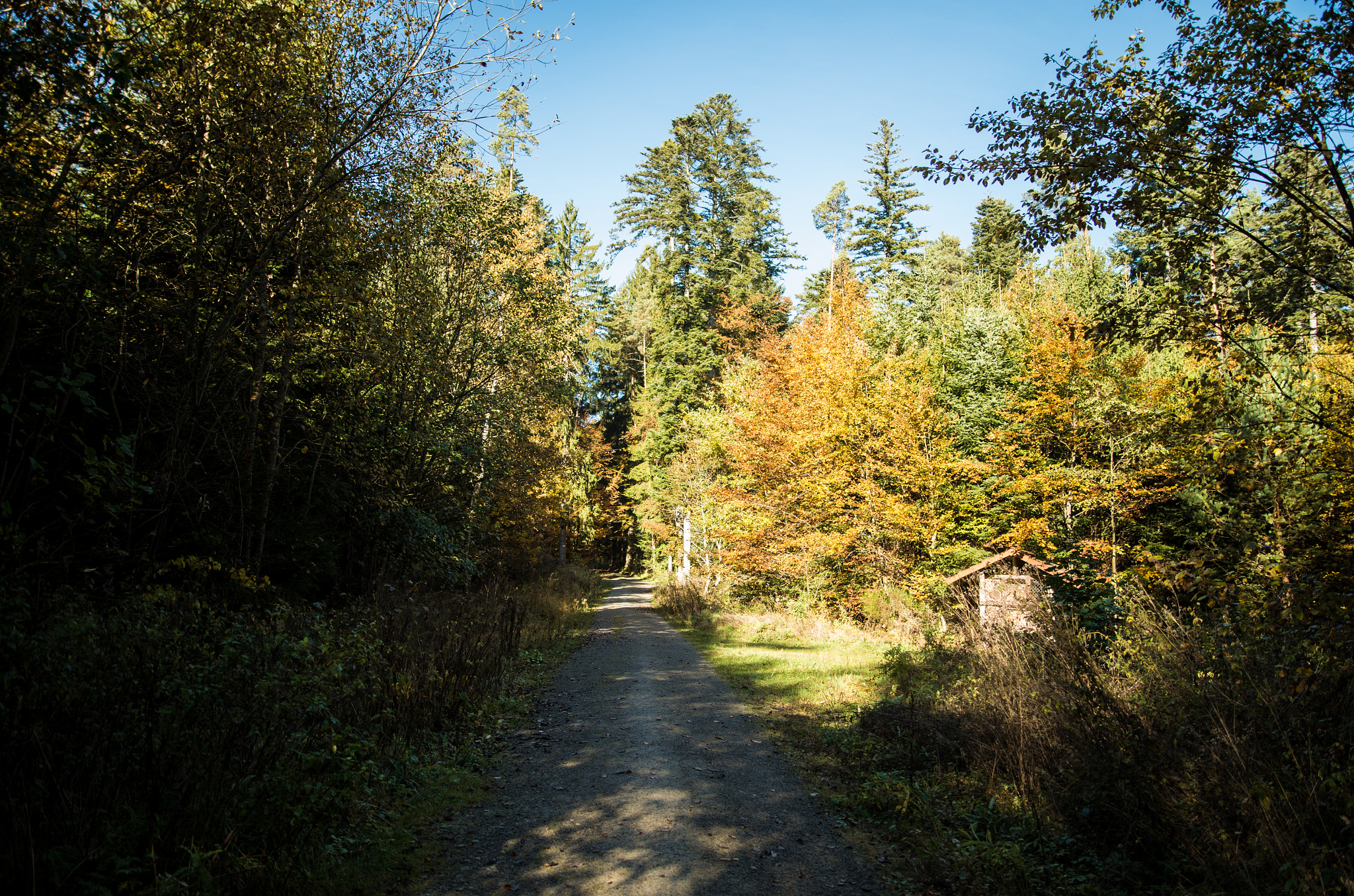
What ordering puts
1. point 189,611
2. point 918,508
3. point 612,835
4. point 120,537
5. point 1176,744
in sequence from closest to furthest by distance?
point 1176,744, point 612,835, point 189,611, point 120,537, point 918,508

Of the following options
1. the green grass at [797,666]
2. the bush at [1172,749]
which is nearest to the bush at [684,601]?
the green grass at [797,666]

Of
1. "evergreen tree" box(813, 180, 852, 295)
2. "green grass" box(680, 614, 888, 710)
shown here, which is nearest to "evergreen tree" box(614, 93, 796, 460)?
"evergreen tree" box(813, 180, 852, 295)

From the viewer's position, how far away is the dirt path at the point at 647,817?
427 cm

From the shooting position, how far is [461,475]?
Answer: 1436cm

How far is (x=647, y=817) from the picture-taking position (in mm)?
5277

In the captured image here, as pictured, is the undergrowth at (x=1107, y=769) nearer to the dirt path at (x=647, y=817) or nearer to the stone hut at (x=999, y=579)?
the dirt path at (x=647, y=817)

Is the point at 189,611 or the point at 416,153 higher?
the point at 416,153

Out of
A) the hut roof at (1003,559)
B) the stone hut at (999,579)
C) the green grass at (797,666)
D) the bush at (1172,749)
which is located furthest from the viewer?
A: the hut roof at (1003,559)

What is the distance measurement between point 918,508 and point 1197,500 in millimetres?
7508

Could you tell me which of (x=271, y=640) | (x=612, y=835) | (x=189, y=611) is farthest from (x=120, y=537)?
(x=612, y=835)

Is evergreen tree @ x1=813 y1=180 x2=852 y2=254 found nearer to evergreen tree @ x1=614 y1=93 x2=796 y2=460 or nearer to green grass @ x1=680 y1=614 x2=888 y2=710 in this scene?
evergreen tree @ x1=614 y1=93 x2=796 y2=460

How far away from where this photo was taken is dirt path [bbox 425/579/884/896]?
168 inches

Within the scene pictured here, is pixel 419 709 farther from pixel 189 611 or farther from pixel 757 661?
pixel 757 661

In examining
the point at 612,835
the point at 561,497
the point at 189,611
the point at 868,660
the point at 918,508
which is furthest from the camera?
the point at 561,497
